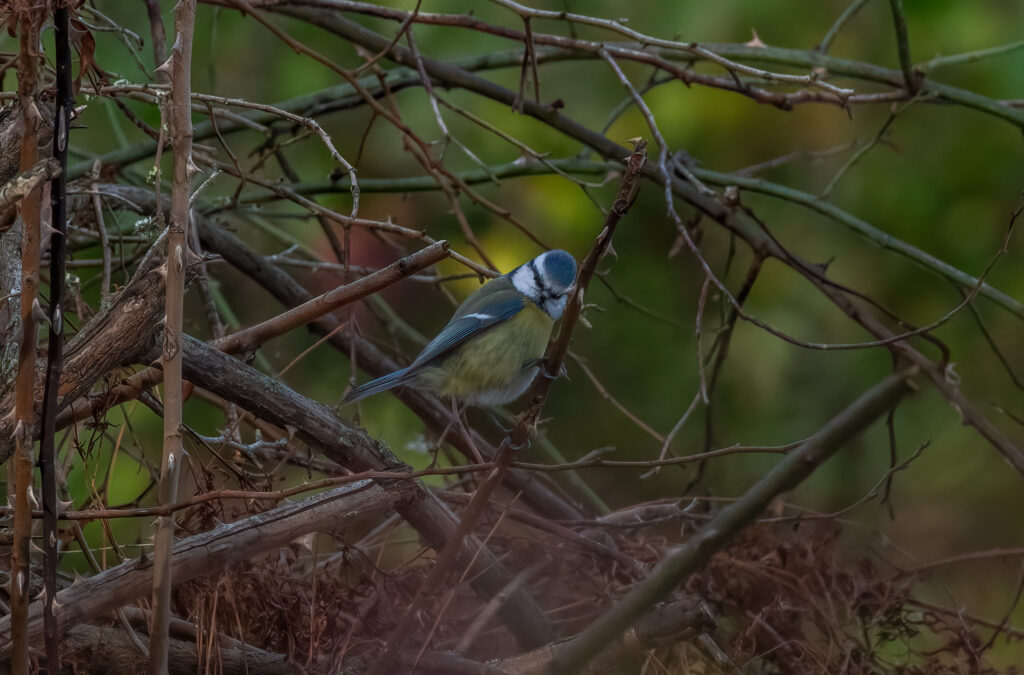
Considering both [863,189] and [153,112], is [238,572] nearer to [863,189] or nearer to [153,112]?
[153,112]

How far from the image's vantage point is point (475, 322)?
8.92 feet

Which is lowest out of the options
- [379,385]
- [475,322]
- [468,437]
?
[468,437]

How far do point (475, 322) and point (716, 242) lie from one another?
1.31 meters

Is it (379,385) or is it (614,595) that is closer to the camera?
(614,595)

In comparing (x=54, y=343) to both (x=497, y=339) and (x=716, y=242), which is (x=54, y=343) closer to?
(x=497, y=339)

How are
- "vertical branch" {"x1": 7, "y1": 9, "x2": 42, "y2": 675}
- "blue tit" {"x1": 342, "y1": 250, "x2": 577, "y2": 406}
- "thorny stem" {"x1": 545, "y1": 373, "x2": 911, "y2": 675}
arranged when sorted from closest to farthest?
"thorny stem" {"x1": 545, "y1": 373, "x2": 911, "y2": 675}
"vertical branch" {"x1": 7, "y1": 9, "x2": 42, "y2": 675}
"blue tit" {"x1": 342, "y1": 250, "x2": 577, "y2": 406}

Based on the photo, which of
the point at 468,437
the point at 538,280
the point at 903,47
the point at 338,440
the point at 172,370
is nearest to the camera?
the point at 172,370

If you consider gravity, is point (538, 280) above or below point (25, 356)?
above

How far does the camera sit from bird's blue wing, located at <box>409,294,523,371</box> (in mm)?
2627

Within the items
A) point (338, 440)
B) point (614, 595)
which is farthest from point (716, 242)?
point (338, 440)

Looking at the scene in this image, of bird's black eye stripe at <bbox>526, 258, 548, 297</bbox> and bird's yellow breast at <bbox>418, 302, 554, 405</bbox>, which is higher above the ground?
bird's black eye stripe at <bbox>526, 258, 548, 297</bbox>

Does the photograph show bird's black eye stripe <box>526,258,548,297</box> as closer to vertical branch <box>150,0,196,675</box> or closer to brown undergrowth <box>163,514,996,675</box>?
brown undergrowth <box>163,514,996,675</box>

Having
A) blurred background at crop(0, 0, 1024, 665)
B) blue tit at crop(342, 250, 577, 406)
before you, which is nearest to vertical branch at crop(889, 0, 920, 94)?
blurred background at crop(0, 0, 1024, 665)

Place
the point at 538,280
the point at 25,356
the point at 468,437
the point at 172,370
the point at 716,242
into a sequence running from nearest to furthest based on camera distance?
1. the point at 25,356
2. the point at 172,370
3. the point at 468,437
4. the point at 538,280
5. the point at 716,242
